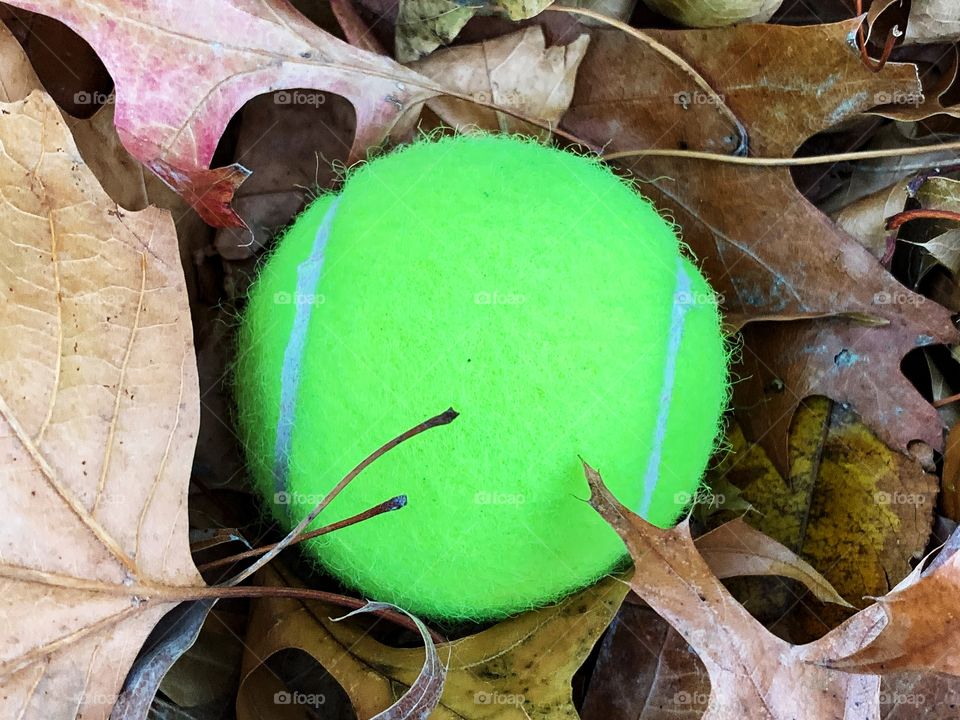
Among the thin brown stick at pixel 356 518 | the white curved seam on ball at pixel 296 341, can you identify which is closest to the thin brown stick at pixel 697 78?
the white curved seam on ball at pixel 296 341

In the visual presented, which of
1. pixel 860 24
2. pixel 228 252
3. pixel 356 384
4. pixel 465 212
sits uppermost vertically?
pixel 860 24

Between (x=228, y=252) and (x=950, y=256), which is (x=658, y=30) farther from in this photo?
(x=228, y=252)

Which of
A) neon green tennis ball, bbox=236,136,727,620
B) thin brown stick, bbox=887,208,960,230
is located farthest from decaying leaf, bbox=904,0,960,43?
neon green tennis ball, bbox=236,136,727,620

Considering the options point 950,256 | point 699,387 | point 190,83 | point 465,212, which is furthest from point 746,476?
point 190,83

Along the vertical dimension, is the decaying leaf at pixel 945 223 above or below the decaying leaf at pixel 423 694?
above

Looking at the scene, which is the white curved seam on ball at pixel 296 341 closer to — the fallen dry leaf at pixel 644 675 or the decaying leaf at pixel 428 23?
the decaying leaf at pixel 428 23

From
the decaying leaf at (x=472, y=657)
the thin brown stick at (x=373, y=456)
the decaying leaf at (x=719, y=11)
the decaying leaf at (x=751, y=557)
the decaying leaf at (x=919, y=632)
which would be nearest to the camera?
the thin brown stick at (x=373, y=456)
